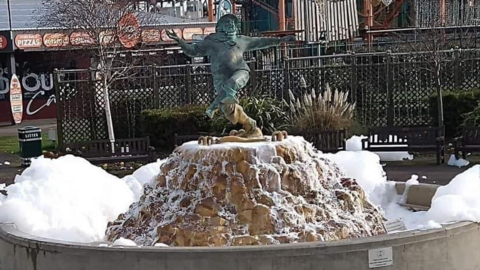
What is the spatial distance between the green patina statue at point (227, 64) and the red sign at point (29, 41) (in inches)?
912

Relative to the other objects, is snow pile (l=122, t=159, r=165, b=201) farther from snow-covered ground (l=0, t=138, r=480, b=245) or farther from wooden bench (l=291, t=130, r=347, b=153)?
wooden bench (l=291, t=130, r=347, b=153)

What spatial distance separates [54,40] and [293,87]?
11.7 m

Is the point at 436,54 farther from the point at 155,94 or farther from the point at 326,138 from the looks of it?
the point at 155,94

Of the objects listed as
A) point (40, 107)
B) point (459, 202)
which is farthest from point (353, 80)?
point (40, 107)

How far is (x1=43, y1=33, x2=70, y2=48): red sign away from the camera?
28.3m

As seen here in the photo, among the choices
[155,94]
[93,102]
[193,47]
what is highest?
[193,47]

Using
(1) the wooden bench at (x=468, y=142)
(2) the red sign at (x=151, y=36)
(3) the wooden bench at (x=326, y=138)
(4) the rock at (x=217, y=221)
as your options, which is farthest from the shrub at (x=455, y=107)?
(4) the rock at (x=217, y=221)

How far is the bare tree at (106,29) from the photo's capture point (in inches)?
838

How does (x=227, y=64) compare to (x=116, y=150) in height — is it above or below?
above

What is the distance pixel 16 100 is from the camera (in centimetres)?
2989

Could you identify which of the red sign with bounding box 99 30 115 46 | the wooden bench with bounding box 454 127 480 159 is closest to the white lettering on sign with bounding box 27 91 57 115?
the red sign with bounding box 99 30 115 46

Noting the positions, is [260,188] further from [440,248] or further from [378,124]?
[378,124]

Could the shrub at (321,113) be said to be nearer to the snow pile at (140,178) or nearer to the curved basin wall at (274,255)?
the snow pile at (140,178)

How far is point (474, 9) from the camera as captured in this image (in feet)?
113
